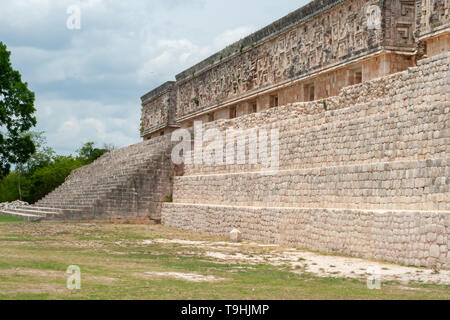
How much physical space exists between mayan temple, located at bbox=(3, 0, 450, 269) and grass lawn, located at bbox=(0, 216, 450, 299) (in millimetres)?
1792

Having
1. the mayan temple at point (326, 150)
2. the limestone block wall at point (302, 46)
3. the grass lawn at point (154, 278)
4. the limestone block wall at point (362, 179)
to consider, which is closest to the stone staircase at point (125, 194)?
the mayan temple at point (326, 150)

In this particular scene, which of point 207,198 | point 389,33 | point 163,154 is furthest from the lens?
point 163,154

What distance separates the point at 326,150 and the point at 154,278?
21.7 feet

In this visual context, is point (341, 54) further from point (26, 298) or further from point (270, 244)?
point (26, 298)

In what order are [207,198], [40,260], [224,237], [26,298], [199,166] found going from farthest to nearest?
[199,166] → [207,198] → [224,237] → [40,260] → [26,298]

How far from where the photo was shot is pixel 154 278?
24.3 ft

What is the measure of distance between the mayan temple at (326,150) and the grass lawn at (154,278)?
5.88ft

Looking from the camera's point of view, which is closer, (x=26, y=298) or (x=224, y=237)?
(x=26, y=298)

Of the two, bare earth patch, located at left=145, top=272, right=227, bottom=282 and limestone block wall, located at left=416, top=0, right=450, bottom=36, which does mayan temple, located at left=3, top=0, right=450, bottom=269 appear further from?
bare earth patch, located at left=145, top=272, right=227, bottom=282

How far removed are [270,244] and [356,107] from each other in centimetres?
348

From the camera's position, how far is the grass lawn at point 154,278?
6223 mm

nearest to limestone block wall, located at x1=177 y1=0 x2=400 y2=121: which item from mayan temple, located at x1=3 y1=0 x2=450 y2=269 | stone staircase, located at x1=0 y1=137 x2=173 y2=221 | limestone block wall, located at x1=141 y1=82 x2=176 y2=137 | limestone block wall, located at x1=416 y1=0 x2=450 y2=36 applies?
mayan temple, located at x1=3 y1=0 x2=450 y2=269

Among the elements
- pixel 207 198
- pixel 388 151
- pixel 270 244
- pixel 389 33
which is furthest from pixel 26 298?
pixel 207 198
